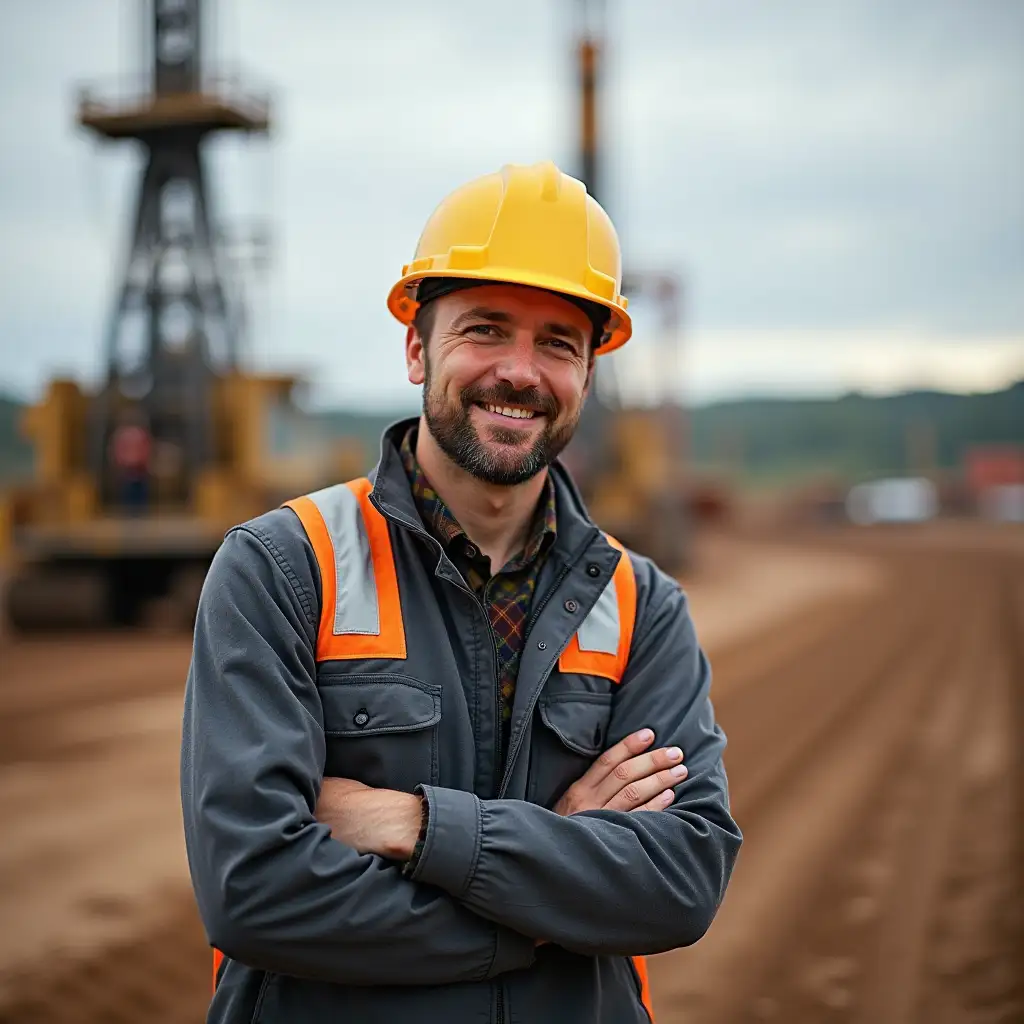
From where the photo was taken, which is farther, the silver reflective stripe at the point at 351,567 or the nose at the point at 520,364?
the nose at the point at 520,364

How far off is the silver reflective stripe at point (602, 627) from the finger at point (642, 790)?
0.81 feet

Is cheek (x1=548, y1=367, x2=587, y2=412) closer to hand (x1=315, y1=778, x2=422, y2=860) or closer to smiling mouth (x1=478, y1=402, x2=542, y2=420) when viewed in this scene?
smiling mouth (x1=478, y1=402, x2=542, y2=420)

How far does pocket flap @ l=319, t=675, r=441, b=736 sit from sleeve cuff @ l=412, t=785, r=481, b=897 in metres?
0.16

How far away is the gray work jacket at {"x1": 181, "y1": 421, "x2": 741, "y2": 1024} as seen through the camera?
190cm

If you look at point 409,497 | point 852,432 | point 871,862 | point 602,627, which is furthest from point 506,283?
point 852,432

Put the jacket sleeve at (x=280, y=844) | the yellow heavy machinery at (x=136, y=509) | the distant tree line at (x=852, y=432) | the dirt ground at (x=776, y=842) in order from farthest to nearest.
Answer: the distant tree line at (x=852, y=432) → the yellow heavy machinery at (x=136, y=509) → the dirt ground at (x=776, y=842) → the jacket sleeve at (x=280, y=844)

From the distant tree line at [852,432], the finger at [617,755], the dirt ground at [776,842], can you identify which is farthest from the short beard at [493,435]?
the distant tree line at [852,432]

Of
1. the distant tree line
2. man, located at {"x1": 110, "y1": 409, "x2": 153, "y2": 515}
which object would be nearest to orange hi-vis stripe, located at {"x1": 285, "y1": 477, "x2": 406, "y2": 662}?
man, located at {"x1": 110, "y1": 409, "x2": 153, "y2": 515}

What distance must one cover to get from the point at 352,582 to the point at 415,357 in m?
0.53

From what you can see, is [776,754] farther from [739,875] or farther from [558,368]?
[558,368]

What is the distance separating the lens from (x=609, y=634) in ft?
7.58

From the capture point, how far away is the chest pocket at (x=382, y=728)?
2.06m

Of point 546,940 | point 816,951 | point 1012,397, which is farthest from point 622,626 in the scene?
point 1012,397

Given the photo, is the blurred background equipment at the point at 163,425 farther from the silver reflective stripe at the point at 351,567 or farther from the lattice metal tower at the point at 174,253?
the silver reflective stripe at the point at 351,567
